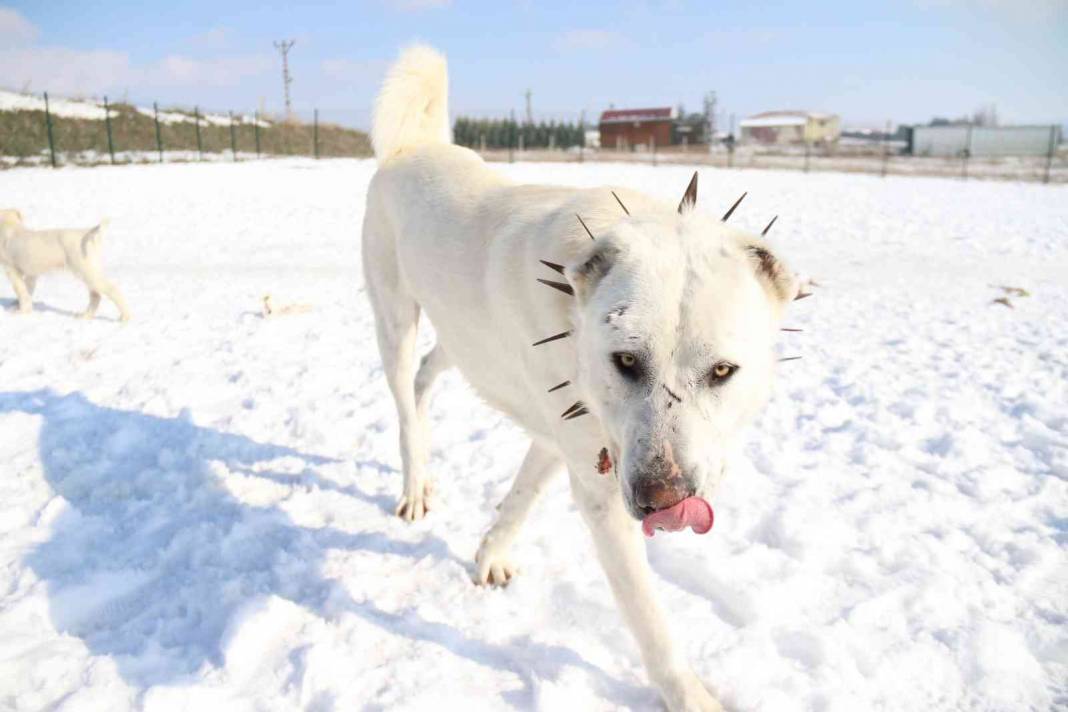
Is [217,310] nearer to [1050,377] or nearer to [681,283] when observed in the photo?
[681,283]

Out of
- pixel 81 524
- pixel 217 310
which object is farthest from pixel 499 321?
pixel 217 310

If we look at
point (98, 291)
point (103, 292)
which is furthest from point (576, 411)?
point (98, 291)

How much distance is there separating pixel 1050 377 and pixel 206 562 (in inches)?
204

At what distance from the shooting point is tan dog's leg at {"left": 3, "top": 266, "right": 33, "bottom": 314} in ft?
21.2

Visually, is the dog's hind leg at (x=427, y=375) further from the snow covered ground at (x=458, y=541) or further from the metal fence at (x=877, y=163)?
the metal fence at (x=877, y=163)

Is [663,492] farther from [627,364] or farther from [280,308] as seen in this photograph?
[280,308]

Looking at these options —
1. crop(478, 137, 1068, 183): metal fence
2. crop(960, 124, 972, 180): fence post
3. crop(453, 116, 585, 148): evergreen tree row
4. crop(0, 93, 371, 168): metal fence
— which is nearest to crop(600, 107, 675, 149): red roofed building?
crop(453, 116, 585, 148): evergreen tree row

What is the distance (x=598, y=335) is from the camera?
1.59 m

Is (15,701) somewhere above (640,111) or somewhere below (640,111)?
below

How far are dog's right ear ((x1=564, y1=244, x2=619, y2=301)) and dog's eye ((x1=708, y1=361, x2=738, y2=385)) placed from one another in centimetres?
34

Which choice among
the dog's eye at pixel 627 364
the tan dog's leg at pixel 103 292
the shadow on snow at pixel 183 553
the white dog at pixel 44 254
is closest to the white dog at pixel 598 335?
the dog's eye at pixel 627 364

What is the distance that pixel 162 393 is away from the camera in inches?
173

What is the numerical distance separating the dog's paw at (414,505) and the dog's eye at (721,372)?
1932 mm

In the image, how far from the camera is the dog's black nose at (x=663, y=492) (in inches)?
56.9
